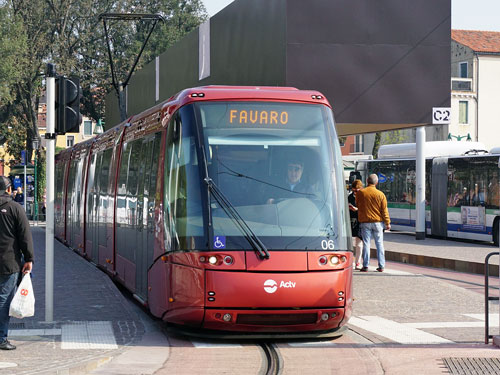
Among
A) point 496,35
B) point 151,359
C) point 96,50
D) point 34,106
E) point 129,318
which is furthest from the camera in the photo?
point 496,35

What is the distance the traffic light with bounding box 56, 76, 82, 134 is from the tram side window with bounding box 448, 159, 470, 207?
1957cm

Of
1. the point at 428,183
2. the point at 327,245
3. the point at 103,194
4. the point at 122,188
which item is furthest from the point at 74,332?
the point at 428,183

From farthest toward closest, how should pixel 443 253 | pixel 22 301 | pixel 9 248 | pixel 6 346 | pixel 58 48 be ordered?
pixel 58 48, pixel 443 253, pixel 22 301, pixel 9 248, pixel 6 346

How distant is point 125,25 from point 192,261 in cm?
5280

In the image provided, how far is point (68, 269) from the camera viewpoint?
59.3 ft

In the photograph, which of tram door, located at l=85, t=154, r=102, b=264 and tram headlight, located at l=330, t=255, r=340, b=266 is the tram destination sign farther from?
tram door, located at l=85, t=154, r=102, b=264

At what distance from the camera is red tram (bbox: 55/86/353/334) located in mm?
9938

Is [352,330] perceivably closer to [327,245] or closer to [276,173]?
[327,245]

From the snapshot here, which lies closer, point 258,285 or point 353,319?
point 258,285

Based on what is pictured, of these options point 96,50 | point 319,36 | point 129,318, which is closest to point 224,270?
point 129,318

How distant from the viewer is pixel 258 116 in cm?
1068

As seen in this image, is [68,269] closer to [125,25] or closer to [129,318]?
[129,318]

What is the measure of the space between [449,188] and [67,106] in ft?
68.2

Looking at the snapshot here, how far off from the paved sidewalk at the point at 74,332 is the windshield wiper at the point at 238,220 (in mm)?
1507
